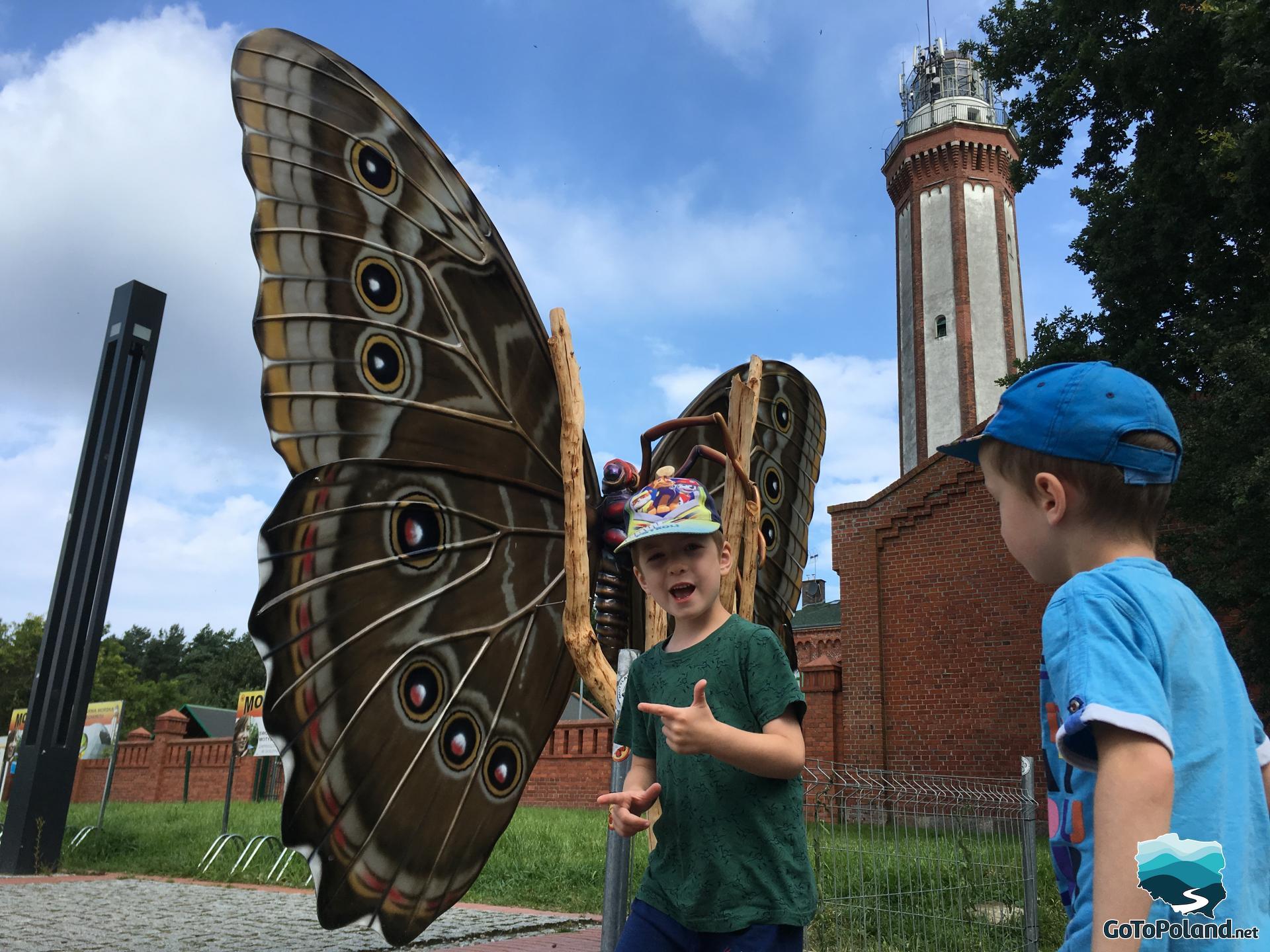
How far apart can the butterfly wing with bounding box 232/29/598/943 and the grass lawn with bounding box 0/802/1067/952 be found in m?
0.95

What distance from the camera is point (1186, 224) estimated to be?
12.2m

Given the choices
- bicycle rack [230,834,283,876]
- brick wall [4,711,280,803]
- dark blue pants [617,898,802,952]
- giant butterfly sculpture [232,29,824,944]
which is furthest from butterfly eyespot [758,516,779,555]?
brick wall [4,711,280,803]

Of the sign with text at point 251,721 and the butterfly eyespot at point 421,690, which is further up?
the butterfly eyespot at point 421,690

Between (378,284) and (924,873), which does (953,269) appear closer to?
(924,873)

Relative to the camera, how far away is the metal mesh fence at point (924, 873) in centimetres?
505

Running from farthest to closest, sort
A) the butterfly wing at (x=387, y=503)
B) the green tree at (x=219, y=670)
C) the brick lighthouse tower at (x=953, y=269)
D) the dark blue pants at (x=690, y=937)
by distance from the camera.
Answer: the green tree at (x=219, y=670), the brick lighthouse tower at (x=953, y=269), the butterfly wing at (x=387, y=503), the dark blue pants at (x=690, y=937)

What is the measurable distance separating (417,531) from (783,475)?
2289 mm

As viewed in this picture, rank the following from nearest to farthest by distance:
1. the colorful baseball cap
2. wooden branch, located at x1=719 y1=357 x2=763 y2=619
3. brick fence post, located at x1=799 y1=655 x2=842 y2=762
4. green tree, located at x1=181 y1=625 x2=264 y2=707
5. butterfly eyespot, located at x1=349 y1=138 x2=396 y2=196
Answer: the colorful baseball cap → wooden branch, located at x1=719 y1=357 x2=763 y2=619 → butterfly eyespot, located at x1=349 y1=138 x2=396 y2=196 → brick fence post, located at x1=799 y1=655 x2=842 y2=762 → green tree, located at x1=181 y1=625 x2=264 y2=707

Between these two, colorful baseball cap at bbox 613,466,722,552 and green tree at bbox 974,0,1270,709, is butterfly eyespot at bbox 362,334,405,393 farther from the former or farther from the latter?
green tree at bbox 974,0,1270,709

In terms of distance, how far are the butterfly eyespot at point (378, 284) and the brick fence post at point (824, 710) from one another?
1380cm

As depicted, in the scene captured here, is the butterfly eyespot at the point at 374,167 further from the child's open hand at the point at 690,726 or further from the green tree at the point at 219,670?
the green tree at the point at 219,670

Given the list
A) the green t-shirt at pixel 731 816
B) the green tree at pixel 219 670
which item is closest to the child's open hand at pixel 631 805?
the green t-shirt at pixel 731 816

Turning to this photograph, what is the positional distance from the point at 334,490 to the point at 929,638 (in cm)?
1371

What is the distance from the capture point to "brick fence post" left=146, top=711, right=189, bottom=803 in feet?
87.8
